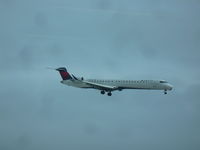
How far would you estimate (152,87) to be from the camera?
193 metres

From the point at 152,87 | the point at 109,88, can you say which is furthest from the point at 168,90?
the point at 109,88

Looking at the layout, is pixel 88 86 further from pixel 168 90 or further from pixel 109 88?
pixel 168 90

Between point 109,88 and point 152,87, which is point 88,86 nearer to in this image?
point 109,88

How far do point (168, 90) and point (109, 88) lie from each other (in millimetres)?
21195

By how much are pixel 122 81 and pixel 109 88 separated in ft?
19.3

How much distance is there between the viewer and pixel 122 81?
641 feet

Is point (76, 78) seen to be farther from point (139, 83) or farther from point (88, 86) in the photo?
point (139, 83)

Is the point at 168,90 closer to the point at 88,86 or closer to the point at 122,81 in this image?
the point at 122,81

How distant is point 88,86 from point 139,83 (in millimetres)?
19170

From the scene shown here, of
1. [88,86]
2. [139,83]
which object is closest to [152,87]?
[139,83]

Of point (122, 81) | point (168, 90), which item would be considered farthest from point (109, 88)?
point (168, 90)

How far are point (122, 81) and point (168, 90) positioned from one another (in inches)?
666

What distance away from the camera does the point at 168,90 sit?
192625 millimetres

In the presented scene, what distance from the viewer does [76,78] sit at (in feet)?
642
